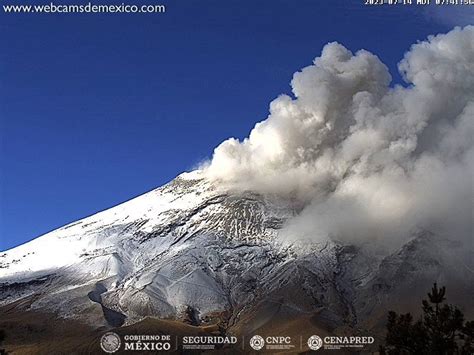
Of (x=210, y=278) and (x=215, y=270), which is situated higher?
(x=215, y=270)

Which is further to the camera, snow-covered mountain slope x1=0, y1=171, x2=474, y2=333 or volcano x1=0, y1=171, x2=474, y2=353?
snow-covered mountain slope x1=0, y1=171, x2=474, y2=333

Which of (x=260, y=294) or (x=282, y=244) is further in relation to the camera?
(x=282, y=244)

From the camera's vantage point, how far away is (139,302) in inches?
4633

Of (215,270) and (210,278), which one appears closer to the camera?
(210,278)

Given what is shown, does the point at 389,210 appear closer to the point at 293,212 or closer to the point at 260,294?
the point at 293,212

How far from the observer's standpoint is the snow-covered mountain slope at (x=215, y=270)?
11844cm

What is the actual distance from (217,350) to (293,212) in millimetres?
63268

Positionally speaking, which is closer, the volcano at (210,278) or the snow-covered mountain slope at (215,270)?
the volcano at (210,278)

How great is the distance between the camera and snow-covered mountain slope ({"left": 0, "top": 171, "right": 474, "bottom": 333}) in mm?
118438

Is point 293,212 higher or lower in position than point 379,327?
higher

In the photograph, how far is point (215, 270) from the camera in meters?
132

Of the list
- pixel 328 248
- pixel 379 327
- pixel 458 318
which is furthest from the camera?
pixel 328 248

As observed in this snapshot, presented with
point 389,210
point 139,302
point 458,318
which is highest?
point 389,210

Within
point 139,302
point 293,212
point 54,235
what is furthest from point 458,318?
point 54,235
